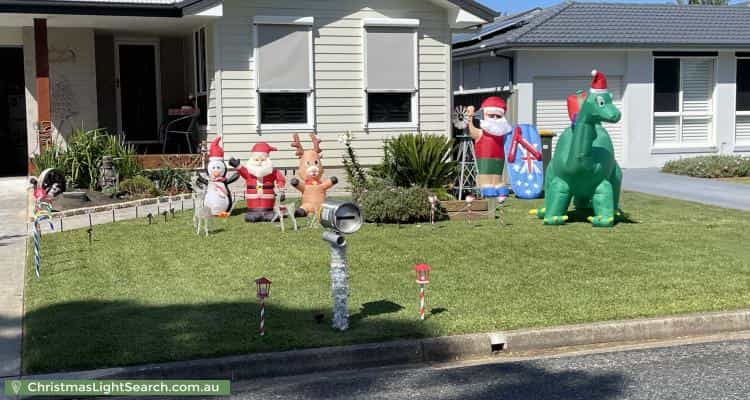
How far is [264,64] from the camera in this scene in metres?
16.9

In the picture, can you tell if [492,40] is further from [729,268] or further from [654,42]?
[729,268]

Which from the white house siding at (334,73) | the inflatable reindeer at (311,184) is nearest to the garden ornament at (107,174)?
the white house siding at (334,73)

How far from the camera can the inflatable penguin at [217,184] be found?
43.2 feet

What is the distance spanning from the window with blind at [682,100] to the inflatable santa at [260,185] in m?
12.8

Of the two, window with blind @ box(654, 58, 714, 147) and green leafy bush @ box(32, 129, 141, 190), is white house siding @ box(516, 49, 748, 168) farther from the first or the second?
green leafy bush @ box(32, 129, 141, 190)

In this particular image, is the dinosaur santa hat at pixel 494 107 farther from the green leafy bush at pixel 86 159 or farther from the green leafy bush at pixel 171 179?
the green leafy bush at pixel 86 159

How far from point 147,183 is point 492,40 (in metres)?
9.93

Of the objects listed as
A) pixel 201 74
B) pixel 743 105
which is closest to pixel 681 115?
pixel 743 105

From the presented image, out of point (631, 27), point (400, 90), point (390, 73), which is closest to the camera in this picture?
point (390, 73)

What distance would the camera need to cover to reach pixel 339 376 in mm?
6734

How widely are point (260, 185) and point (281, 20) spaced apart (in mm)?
5041

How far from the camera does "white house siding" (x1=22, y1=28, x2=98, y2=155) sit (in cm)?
1812

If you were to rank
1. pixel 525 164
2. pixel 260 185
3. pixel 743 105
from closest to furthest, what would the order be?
pixel 260 185 < pixel 525 164 < pixel 743 105

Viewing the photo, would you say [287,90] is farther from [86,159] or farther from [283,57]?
[86,159]
